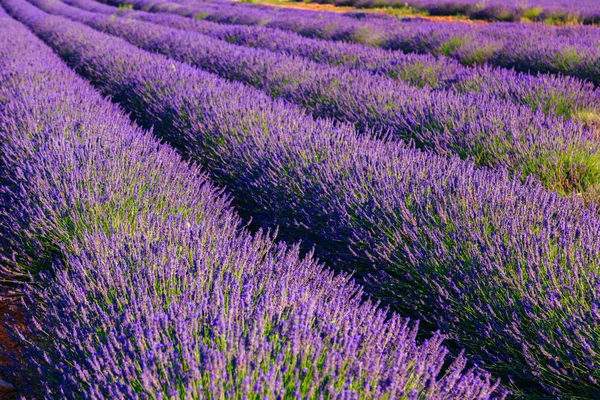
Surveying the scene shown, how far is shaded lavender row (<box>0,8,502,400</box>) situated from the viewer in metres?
1.17

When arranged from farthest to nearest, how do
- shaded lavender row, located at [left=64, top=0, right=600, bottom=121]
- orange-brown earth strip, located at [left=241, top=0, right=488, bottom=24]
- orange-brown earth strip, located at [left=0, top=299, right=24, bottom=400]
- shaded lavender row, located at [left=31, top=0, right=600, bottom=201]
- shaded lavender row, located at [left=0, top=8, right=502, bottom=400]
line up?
1. orange-brown earth strip, located at [left=241, top=0, right=488, bottom=24]
2. shaded lavender row, located at [left=64, top=0, right=600, bottom=121]
3. shaded lavender row, located at [left=31, top=0, right=600, bottom=201]
4. orange-brown earth strip, located at [left=0, top=299, right=24, bottom=400]
5. shaded lavender row, located at [left=0, top=8, right=502, bottom=400]

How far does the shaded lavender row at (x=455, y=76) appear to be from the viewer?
4.25m

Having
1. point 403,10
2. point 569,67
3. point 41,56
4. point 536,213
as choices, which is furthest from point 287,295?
point 403,10

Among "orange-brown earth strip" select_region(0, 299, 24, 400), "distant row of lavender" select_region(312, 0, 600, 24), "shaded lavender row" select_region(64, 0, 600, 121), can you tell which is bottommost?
"orange-brown earth strip" select_region(0, 299, 24, 400)

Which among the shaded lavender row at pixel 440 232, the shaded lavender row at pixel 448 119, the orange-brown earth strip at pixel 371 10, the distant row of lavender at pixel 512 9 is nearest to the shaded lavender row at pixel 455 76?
the shaded lavender row at pixel 448 119

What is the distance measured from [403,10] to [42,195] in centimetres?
1763

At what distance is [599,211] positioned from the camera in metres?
2.67

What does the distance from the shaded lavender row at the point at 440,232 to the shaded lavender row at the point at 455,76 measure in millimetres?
2008

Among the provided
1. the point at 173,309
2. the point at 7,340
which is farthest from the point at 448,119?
the point at 7,340

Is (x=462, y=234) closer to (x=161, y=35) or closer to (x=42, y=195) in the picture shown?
(x=42, y=195)

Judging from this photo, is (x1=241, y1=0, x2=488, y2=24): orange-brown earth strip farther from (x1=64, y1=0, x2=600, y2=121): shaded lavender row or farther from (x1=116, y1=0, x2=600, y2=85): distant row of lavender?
(x1=64, y1=0, x2=600, y2=121): shaded lavender row

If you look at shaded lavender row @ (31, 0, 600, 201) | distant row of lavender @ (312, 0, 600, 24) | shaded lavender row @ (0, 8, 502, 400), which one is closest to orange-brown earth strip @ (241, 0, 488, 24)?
distant row of lavender @ (312, 0, 600, 24)

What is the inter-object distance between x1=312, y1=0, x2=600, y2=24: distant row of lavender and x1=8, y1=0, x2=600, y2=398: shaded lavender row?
10904 mm

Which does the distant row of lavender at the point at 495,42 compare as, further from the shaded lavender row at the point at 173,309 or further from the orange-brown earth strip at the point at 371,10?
the orange-brown earth strip at the point at 371,10
